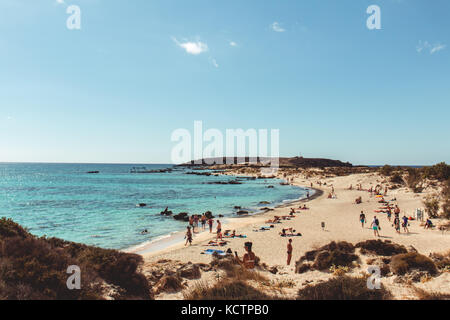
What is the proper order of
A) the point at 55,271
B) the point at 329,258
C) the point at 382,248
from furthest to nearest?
the point at 382,248 → the point at 329,258 → the point at 55,271

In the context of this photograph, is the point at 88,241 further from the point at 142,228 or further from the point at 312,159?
the point at 312,159

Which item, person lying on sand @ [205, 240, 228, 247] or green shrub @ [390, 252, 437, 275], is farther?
person lying on sand @ [205, 240, 228, 247]

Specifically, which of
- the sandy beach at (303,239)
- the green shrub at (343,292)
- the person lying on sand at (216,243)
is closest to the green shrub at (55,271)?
the sandy beach at (303,239)

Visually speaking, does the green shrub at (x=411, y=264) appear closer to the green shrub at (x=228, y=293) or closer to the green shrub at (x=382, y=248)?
the green shrub at (x=382, y=248)

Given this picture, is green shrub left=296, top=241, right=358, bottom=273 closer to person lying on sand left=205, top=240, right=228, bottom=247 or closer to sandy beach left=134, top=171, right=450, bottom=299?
sandy beach left=134, top=171, right=450, bottom=299

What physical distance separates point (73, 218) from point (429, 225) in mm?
34238

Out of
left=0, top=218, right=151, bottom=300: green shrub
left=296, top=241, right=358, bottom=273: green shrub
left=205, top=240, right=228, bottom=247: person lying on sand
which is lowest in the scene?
left=205, top=240, right=228, bottom=247: person lying on sand

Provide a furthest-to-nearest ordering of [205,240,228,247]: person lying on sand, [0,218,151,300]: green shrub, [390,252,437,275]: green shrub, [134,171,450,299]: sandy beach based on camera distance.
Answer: [205,240,228,247]: person lying on sand < [134,171,450,299]: sandy beach < [390,252,437,275]: green shrub < [0,218,151,300]: green shrub

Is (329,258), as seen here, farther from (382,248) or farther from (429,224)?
(429,224)

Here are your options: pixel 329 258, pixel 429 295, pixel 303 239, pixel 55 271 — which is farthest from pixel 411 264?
pixel 55 271

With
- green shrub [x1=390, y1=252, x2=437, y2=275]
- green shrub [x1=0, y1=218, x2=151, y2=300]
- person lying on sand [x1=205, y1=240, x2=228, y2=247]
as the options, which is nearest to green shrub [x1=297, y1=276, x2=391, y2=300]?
green shrub [x1=390, y1=252, x2=437, y2=275]

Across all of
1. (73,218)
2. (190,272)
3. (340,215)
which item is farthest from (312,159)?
(190,272)

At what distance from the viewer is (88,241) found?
781 inches

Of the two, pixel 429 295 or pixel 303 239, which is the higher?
pixel 429 295
